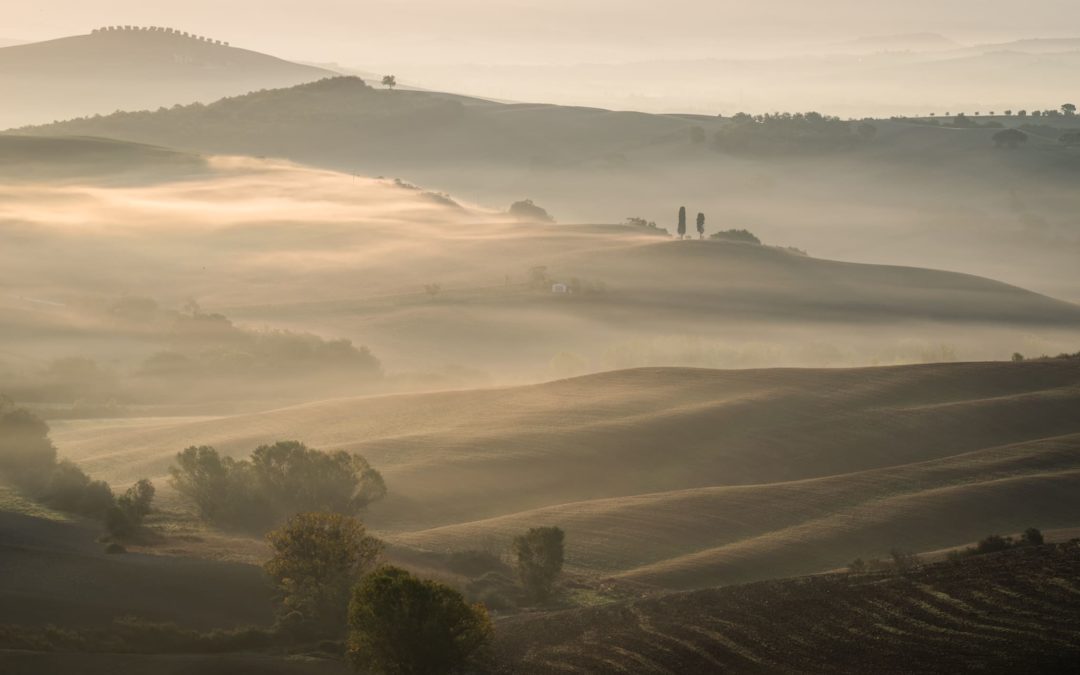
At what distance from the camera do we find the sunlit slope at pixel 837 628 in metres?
25.8

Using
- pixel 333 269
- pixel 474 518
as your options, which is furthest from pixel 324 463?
pixel 333 269

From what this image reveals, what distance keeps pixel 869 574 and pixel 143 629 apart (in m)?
16.1

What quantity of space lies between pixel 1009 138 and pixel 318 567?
177m

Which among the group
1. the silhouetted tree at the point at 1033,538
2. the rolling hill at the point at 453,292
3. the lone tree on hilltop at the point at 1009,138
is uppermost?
the lone tree on hilltop at the point at 1009,138

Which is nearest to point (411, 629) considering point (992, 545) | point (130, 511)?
point (130, 511)

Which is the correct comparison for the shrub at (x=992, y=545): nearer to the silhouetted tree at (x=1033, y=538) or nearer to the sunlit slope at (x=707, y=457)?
the silhouetted tree at (x=1033, y=538)

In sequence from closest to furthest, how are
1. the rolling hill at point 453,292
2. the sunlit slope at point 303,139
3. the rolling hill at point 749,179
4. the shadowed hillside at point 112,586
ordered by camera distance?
1. the shadowed hillside at point 112,586
2. the rolling hill at point 453,292
3. the rolling hill at point 749,179
4. the sunlit slope at point 303,139

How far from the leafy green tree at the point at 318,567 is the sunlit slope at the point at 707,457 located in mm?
6398

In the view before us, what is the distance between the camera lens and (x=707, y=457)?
48312 mm

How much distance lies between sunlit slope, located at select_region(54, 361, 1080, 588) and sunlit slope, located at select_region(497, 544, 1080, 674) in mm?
5164

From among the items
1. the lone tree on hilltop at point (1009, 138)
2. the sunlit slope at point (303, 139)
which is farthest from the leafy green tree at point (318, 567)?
the lone tree on hilltop at point (1009, 138)

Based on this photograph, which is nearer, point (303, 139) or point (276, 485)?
point (276, 485)

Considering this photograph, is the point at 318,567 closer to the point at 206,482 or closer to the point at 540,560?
the point at 540,560

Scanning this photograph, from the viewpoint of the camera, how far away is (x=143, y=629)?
28.0 m
